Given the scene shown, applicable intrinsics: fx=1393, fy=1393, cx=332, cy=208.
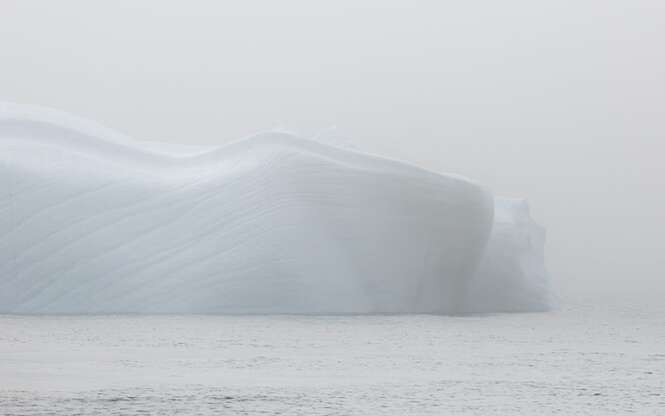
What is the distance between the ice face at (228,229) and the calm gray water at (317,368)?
2.92 metres

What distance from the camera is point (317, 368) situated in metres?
17.0

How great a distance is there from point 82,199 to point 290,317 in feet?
19.7

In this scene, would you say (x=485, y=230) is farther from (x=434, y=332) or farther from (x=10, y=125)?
(x=10, y=125)

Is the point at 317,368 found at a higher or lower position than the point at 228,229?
lower

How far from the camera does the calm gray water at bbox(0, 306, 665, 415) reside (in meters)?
12.7

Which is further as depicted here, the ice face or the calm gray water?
the ice face

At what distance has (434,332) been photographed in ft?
84.9

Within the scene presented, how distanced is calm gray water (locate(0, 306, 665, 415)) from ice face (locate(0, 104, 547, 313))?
2920mm

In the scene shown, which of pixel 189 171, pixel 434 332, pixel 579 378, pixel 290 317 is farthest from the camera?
pixel 189 171

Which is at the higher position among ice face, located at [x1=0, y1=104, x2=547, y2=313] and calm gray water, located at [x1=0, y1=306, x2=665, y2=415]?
ice face, located at [x1=0, y1=104, x2=547, y2=313]

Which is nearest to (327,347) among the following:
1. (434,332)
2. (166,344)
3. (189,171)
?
(166,344)

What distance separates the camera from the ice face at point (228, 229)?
104 feet

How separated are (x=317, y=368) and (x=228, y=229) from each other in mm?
15373

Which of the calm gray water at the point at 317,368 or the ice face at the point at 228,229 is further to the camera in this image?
the ice face at the point at 228,229
